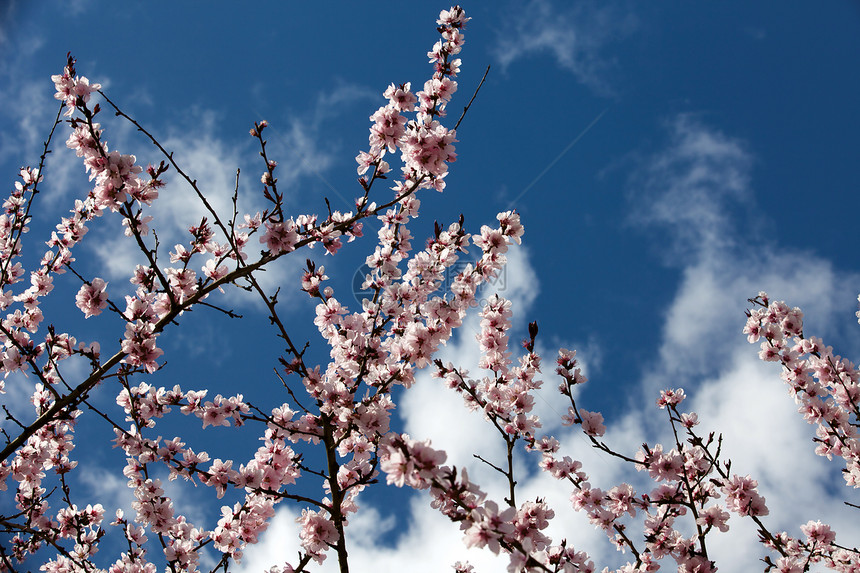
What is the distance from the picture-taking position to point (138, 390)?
467cm

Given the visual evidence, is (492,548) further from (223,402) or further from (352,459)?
(223,402)

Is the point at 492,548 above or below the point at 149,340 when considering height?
below

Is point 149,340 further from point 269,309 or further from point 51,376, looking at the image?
point 51,376

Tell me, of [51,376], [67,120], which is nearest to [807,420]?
[67,120]

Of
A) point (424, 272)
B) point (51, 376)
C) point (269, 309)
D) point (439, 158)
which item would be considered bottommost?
point (51, 376)

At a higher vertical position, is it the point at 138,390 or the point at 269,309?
the point at 269,309

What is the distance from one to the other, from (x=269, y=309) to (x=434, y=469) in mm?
2233

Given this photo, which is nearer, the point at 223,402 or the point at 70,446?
the point at 223,402

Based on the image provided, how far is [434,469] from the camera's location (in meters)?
2.51

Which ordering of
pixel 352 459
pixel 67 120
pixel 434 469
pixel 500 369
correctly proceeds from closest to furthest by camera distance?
1. pixel 434 469
2. pixel 67 120
3. pixel 352 459
4. pixel 500 369

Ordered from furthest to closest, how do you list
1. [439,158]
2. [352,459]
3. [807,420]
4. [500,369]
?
[807,420], [500,369], [352,459], [439,158]

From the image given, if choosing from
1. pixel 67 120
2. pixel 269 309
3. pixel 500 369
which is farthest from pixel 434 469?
pixel 67 120

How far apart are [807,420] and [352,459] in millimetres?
5967

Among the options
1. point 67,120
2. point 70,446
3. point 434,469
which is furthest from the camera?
point 70,446
